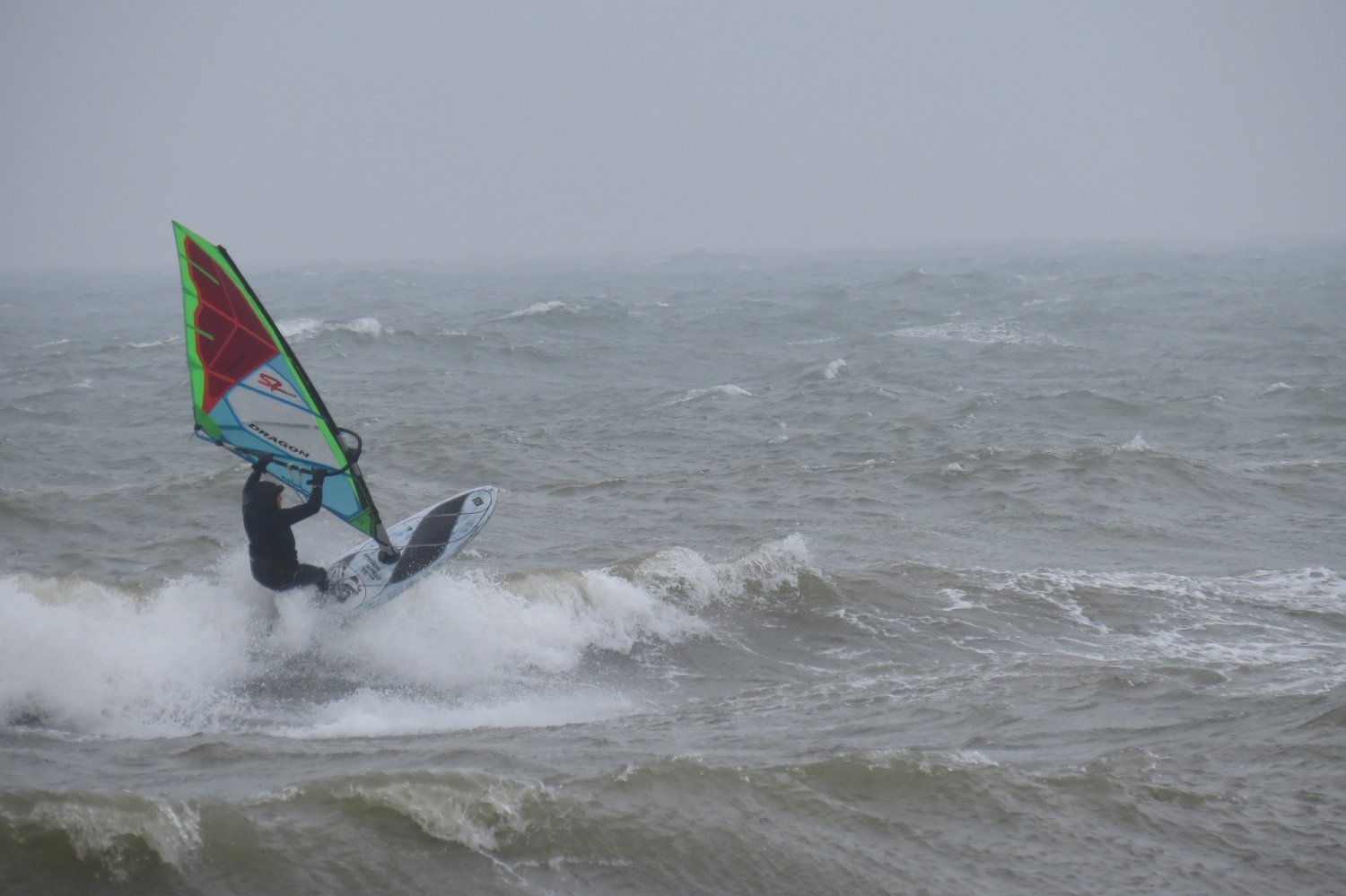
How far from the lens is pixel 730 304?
4503 centimetres

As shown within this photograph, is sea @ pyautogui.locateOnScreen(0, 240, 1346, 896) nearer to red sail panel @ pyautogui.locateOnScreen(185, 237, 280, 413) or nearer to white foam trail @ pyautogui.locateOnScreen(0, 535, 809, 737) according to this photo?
white foam trail @ pyautogui.locateOnScreen(0, 535, 809, 737)

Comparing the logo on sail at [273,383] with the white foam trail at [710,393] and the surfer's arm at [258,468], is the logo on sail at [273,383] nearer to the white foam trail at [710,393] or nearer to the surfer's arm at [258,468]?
the surfer's arm at [258,468]

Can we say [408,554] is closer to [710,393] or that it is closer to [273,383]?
[273,383]

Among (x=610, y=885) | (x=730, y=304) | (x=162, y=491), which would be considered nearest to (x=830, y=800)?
(x=610, y=885)

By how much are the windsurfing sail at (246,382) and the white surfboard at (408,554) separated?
2.62 feet

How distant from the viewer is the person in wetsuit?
7.64 meters

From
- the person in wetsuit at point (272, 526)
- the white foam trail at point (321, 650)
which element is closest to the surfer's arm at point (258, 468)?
the person in wetsuit at point (272, 526)

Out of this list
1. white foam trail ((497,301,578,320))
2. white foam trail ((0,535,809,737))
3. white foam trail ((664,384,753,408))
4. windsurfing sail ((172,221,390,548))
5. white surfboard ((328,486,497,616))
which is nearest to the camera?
white foam trail ((0,535,809,737))

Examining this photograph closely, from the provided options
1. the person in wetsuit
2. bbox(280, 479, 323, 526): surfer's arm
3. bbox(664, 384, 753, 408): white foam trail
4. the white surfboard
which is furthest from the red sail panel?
bbox(664, 384, 753, 408): white foam trail

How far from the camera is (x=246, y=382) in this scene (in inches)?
307

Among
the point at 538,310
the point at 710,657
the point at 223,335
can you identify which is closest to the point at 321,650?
the point at 223,335

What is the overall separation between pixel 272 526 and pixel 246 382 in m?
0.99

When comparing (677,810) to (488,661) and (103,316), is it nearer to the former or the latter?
(488,661)

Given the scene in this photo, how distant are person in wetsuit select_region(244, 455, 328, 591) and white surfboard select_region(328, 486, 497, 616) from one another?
1.37 feet
